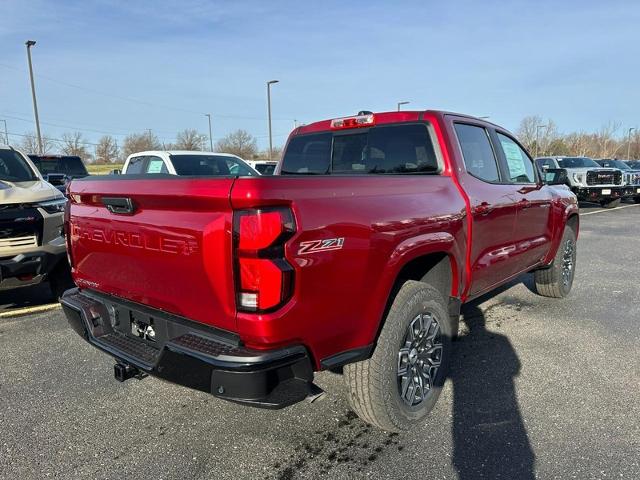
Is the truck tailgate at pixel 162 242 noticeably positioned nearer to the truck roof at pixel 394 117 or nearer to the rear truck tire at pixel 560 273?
the truck roof at pixel 394 117

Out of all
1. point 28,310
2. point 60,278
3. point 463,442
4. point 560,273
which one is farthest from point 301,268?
point 28,310

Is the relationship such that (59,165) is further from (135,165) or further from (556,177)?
(556,177)

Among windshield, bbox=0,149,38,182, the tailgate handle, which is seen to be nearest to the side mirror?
the tailgate handle

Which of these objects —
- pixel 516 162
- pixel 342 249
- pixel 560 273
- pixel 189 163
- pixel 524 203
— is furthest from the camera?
pixel 189 163

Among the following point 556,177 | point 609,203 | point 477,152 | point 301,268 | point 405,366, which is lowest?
point 609,203

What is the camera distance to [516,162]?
446 centimetres

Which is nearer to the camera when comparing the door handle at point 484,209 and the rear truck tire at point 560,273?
the door handle at point 484,209

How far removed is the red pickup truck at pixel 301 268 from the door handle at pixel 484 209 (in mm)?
29

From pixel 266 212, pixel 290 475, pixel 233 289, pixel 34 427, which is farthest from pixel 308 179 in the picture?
pixel 34 427

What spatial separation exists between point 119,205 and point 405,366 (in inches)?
71.7

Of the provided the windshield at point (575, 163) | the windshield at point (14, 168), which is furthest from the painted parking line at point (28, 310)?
the windshield at point (575, 163)

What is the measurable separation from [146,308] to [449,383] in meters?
2.16

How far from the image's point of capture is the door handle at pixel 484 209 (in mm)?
3434

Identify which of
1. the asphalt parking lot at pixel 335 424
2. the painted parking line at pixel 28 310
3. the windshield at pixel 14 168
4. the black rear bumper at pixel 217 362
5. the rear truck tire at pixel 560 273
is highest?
the windshield at pixel 14 168
